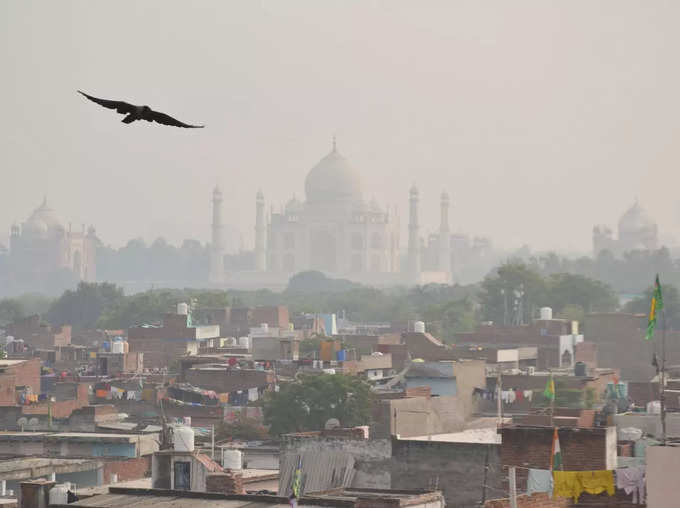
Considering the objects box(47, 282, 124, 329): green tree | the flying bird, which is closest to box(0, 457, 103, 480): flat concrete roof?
the flying bird

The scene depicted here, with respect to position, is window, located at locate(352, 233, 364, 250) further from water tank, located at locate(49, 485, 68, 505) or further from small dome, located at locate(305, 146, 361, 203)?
water tank, located at locate(49, 485, 68, 505)

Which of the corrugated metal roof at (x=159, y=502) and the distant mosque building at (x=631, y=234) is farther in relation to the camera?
the distant mosque building at (x=631, y=234)

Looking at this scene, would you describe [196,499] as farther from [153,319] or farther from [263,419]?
[153,319]

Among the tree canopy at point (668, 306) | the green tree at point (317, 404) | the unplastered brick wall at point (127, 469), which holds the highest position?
the tree canopy at point (668, 306)

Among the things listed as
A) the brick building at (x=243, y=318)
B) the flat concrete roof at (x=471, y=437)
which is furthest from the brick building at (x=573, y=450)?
the brick building at (x=243, y=318)

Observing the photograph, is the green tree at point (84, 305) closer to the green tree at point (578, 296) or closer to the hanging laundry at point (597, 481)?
the green tree at point (578, 296)

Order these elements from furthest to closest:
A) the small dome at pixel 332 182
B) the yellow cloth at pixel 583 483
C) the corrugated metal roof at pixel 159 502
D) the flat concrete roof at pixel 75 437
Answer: the small dome at pixel 332 182 → the flat concrete roof at pixel 75 437 → the yellow cloth at pixel 583 483 → the corrugated metal roof at pixel 159 502

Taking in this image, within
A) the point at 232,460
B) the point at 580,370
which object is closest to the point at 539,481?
the point at 232,460

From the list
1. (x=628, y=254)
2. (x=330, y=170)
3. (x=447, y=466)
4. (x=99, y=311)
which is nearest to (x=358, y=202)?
(x=330, y=170)
